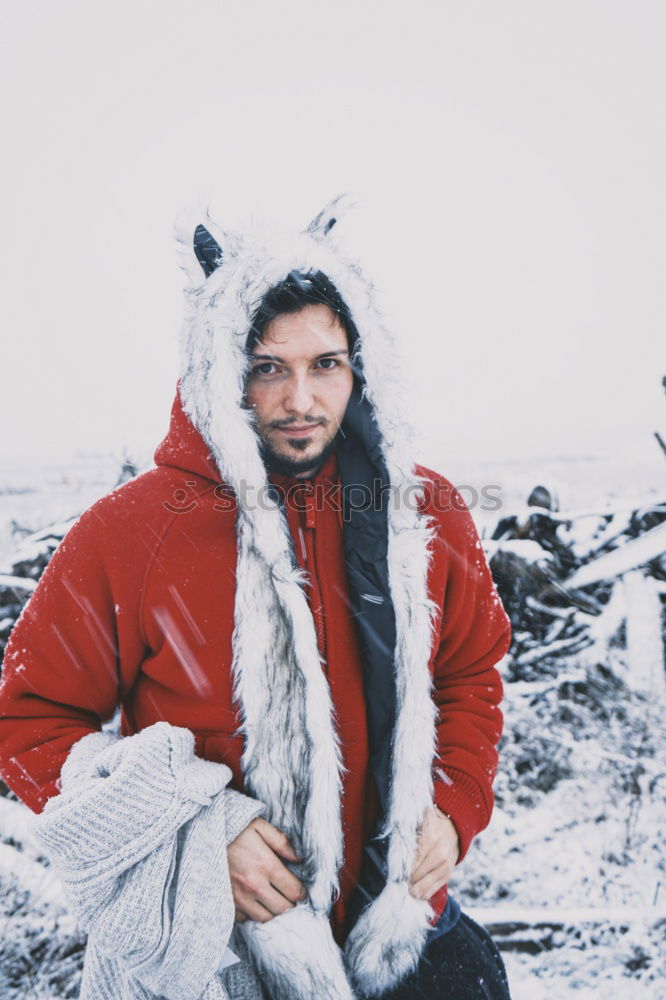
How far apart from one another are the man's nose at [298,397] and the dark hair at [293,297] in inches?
6.3

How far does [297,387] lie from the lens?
1.62 meters

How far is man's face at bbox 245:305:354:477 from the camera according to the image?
162cm

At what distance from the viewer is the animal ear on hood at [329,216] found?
1735 mm

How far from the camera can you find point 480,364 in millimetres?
22609

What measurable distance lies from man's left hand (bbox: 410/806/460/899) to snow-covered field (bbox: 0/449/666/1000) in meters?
1.32

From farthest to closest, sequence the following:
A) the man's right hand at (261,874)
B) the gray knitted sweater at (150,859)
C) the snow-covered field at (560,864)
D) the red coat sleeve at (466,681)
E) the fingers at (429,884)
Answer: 1. the snow-covered field at (560,864)
2. the red coat sleeve at (466,681)
3. the fingers at (429,884)
4. the man's right hand at (261,874)
5. the gray knitted sweater at (150,859)

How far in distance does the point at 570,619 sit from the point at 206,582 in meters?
3.50

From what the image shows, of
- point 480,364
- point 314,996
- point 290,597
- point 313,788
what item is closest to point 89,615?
point 290,597

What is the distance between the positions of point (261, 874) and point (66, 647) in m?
0.75

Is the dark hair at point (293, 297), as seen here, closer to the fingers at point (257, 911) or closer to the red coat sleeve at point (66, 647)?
the red coat sleeve at point (66, 647)

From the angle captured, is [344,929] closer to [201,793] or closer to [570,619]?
[201,793]

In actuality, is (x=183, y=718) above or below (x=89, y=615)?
below

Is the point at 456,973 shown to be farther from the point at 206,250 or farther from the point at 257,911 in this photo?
the point at 206,250

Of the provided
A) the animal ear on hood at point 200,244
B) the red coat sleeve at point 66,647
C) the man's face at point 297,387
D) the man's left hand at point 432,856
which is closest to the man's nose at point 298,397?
the man's face at point 297,387
